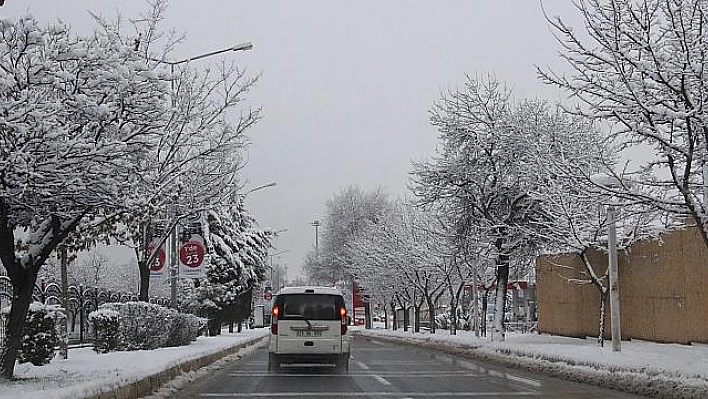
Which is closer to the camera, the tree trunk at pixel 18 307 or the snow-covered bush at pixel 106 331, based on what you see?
the tree trunk at pixel 18 307

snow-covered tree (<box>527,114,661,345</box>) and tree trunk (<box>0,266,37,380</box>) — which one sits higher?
snow-covered tree (<box>527,114,661,345</box>)

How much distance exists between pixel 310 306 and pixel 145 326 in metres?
5.64

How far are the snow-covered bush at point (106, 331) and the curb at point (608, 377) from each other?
34.1 ft

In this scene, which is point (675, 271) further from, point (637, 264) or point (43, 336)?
point (43, 336)

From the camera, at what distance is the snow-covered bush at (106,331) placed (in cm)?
2120

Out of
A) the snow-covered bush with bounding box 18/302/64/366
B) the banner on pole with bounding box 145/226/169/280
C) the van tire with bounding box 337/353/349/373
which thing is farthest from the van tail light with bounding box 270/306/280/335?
the banner on pole with bounding box 145/226/169/280

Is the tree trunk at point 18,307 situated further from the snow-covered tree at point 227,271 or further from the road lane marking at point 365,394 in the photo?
the snow-covered tree at point 227,271

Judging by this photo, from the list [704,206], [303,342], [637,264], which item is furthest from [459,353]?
[704,206]

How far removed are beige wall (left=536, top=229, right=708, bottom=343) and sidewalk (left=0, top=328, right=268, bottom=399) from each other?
41.3 feet

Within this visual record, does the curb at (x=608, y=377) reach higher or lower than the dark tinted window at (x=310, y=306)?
lower

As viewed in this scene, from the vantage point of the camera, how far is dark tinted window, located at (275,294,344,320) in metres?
20.4

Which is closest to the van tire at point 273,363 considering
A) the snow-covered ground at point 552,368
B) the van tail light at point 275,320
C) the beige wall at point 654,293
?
the van tail light at point 275,320

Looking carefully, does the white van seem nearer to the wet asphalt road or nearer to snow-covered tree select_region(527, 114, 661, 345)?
the wet asphalt road

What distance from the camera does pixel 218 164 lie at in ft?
79.2
